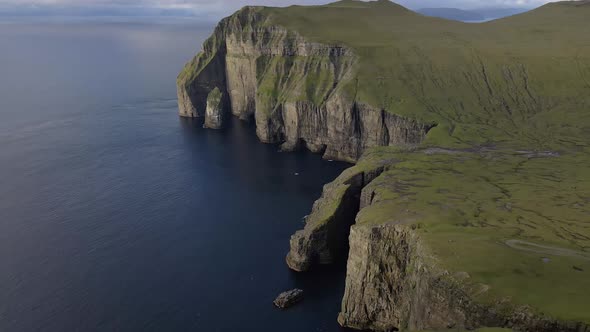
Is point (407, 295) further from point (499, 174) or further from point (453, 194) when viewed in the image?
point (499, 174)

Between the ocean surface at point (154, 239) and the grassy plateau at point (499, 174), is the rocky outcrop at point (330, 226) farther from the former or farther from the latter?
the grassy plateau at point (499, 174)

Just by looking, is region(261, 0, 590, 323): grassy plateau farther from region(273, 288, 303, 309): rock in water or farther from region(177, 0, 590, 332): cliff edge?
region(273, 288, 303, 309): rock in water

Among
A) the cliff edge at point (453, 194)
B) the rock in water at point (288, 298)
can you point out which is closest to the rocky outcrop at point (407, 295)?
the cliff edge at point (453, 194)

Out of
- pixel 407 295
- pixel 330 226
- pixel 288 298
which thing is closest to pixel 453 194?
pixel 330 226

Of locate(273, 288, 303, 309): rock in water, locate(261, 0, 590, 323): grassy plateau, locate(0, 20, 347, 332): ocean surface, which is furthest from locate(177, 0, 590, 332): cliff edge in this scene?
locate(0, 20, 347, 332): ocean surface

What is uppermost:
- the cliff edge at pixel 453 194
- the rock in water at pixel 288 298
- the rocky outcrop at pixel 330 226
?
the cliff edge at pixel 453 194

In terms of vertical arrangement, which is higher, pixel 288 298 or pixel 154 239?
pixel 154 239

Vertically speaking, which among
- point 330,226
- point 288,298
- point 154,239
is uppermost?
point 330,226
